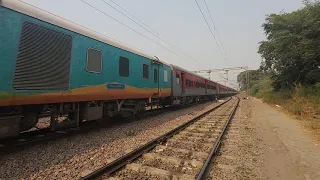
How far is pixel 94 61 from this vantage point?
8.39 meters

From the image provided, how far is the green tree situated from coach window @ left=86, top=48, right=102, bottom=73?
1602cm

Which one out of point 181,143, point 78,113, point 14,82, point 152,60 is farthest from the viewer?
point 152,60

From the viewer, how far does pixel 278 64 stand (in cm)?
2723

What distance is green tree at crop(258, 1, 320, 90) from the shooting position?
60.4 ft

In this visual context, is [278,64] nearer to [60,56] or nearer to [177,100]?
[177,100]

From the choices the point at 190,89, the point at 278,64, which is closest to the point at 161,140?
the point at 190,89

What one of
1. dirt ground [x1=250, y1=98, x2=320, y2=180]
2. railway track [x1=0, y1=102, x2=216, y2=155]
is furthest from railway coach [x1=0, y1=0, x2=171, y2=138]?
dirt ground [x1=250, y1=98, x2=320, y2=180]

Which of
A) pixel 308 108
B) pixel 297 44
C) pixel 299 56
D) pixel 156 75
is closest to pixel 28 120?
pixel 156 75

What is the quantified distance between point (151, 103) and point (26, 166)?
9.19 m

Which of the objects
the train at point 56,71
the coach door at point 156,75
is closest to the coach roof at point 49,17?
the train at point 56,71

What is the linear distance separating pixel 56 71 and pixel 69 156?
7.64ft

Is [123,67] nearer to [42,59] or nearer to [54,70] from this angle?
[54,70]

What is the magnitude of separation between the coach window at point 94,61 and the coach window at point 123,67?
4.50ft

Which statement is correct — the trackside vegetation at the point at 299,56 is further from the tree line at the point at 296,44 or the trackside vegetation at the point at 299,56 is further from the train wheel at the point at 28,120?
the train wheel at the point at 28,120
